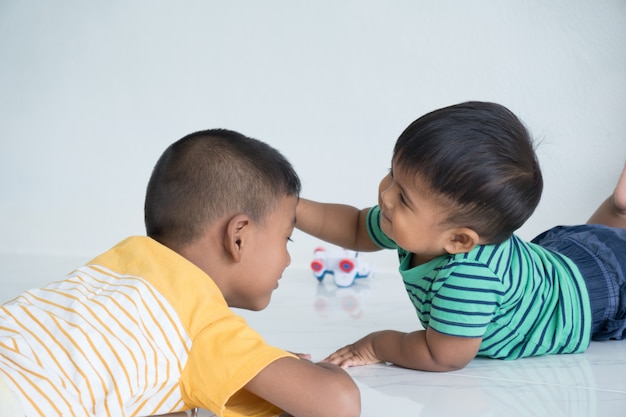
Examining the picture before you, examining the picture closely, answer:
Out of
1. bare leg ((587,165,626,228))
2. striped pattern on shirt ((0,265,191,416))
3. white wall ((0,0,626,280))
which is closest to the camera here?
striped pattern on shirt ((0,265,191,416))

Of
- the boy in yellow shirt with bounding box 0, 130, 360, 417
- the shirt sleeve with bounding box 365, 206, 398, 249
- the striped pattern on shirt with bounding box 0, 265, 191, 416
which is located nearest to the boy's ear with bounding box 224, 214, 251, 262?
the boy in yellow shirt with bounding box 0, 130, 360, 417

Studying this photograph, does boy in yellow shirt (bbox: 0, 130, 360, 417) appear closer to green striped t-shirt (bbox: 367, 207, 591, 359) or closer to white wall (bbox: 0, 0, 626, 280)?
green striped t-shirt (bbox: 367, 207, 591, 359)

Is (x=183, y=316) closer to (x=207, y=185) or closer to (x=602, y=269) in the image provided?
(x=207, y=185)

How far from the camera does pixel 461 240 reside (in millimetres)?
1119

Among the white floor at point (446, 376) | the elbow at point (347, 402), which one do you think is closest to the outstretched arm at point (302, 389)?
the elbow at point (347, 402)

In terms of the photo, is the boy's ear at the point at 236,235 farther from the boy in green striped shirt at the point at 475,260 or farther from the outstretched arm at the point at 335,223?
the outstretched arm at the point at 335,223

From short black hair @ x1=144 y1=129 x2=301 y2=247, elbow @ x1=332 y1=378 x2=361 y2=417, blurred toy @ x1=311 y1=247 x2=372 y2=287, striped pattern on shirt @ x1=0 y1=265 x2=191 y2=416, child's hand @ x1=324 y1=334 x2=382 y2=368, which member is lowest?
blurred toy @ x1=311 y1=247 x2=372 y2=287

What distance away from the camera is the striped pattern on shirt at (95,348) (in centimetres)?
77

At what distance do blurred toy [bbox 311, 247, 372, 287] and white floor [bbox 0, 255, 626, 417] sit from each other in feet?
0.69

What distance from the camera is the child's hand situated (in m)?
1.22

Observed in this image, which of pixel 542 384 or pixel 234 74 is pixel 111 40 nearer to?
pixel 234 74

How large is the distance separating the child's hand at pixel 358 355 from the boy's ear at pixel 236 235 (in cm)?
35

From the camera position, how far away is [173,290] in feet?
2.82

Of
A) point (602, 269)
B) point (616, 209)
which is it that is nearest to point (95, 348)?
point (602, 269)
